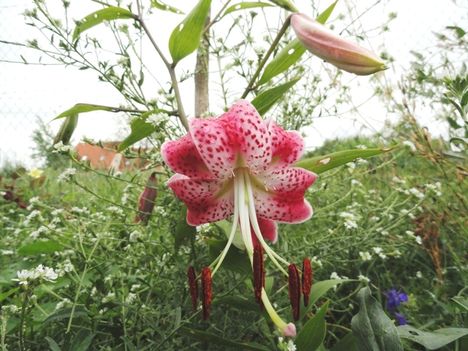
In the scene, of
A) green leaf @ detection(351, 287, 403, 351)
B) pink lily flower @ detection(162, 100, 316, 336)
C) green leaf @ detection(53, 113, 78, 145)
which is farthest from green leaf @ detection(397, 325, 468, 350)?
green leaf @ detection(53, 113, 78, 145)

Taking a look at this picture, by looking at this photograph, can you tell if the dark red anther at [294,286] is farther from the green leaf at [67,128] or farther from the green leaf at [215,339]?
the green leaf at [67,128]

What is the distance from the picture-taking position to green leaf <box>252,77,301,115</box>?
52 cm

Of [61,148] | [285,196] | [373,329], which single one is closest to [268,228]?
[285,196]

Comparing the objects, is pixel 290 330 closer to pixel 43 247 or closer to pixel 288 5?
pixel 288 5

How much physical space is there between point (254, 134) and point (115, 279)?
32 cm

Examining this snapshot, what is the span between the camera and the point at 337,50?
1.39ft

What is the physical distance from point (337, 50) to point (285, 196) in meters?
0.17

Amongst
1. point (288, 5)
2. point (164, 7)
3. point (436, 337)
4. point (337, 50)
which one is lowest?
point (436, 337)

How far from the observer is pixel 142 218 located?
65 cm

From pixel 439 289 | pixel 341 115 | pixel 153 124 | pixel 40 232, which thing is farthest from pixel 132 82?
pixel 439 289

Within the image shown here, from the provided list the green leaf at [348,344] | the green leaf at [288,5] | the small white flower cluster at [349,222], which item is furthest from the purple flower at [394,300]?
the green leaf at [288,5]

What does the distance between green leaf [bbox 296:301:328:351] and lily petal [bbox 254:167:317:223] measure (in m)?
0.11

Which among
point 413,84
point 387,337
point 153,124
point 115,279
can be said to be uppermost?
point 413,84

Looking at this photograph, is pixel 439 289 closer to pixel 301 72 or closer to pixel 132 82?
pixel 301 72
